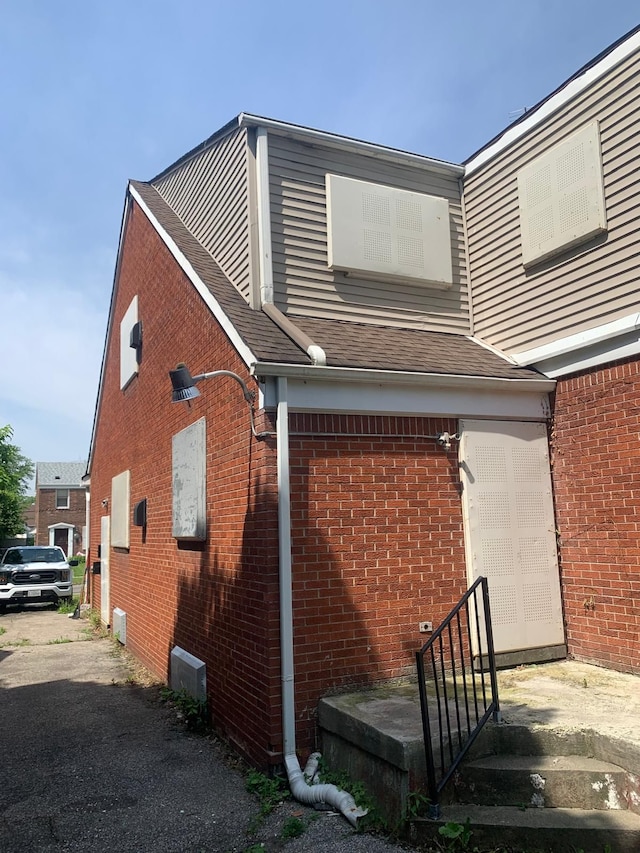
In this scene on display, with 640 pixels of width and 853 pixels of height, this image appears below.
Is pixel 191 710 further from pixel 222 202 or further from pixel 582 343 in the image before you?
pixel 222 202

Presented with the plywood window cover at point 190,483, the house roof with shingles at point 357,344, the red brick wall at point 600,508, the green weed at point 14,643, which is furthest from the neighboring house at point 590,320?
the green weed at point 14,643

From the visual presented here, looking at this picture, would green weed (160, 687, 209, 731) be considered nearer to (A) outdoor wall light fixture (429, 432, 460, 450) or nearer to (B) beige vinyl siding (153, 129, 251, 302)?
(A) outdoor wall light fixture (429, 432, 460, 450)

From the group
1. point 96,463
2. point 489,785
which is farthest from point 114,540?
point 489,785

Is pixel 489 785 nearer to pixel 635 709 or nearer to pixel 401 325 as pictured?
pixel 635 709

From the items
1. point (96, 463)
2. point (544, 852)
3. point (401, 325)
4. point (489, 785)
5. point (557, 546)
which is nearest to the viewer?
point (544, 852)

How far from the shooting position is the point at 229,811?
430 cm

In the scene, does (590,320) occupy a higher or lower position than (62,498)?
higher

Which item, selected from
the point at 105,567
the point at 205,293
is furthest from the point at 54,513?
the point at 205,293

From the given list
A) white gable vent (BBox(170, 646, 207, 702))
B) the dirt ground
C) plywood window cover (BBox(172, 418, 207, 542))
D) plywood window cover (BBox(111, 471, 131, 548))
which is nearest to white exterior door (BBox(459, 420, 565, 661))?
the dirt ground

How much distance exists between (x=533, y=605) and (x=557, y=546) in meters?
0.60

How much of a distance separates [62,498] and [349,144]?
1738 inches

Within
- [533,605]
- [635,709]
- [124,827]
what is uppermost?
[533,605]

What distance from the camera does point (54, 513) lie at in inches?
1796

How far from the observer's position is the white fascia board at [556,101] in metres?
5.63
